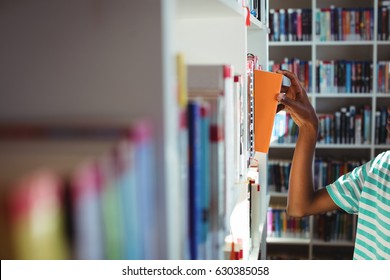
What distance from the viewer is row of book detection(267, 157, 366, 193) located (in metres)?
3.42

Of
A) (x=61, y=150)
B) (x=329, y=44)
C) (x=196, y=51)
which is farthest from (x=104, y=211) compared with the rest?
(x=329, y=44)

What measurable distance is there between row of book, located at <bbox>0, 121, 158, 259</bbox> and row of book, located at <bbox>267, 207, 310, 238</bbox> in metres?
3.08

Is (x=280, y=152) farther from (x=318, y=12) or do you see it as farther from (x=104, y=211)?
(x=104, y=211)

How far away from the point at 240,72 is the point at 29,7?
0.60 metres

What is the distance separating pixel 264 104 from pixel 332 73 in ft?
7.28

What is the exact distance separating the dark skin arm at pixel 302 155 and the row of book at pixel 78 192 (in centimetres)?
97

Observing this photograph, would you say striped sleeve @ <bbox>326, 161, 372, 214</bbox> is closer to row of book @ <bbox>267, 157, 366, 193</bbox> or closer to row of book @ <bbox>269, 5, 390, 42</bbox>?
row of book @ <bbox>267, 157, 366, 193</bbox>

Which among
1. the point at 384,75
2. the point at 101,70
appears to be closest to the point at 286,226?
the point at 384,75

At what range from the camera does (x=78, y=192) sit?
1.13ft

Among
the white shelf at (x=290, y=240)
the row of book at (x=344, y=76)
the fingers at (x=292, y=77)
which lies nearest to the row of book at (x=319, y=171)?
the white shelf at (x=290, y=240)

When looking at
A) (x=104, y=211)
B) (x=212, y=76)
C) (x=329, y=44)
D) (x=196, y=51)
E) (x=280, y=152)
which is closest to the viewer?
(x=104, y=211)

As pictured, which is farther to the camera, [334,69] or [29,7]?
[334,69]

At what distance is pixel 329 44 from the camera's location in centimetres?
333

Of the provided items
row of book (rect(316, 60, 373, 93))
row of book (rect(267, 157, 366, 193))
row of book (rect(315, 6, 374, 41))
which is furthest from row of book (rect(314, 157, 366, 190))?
row of book (rect(315, 6, 374, 41))
